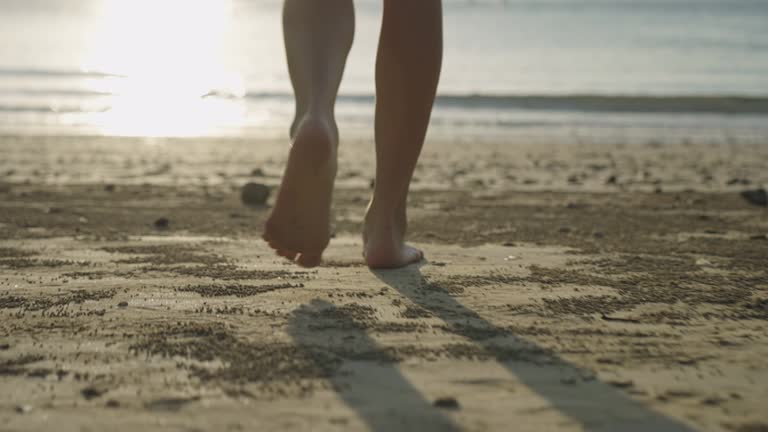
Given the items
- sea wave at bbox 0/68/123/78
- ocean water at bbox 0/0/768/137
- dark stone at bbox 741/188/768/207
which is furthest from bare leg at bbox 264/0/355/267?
sea wave at bbox 0/68/123/78

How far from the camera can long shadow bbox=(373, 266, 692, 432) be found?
1.20 m

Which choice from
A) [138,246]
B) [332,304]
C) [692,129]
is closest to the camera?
[332,304]

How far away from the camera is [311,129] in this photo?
1854 mm

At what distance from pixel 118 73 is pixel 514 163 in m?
11.8

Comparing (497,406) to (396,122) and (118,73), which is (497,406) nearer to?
(396,122)

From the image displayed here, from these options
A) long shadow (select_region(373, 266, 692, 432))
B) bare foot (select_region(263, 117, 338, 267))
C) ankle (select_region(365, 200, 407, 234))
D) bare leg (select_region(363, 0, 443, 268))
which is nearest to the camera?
long shadow (select_region(373, 266, 692, 432))

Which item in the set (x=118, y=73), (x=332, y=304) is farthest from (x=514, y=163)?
(x=118, y=73)

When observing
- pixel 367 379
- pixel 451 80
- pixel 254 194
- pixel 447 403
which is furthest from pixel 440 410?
pixel 451 80

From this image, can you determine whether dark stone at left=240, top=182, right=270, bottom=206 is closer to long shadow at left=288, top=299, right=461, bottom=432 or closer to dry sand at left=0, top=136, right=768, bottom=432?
dry sand at left=0, top=136, right=768, bottom=432

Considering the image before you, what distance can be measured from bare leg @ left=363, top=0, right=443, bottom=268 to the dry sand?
12 cm

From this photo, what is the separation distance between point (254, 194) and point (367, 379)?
2.58 metres

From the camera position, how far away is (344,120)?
10867 mm

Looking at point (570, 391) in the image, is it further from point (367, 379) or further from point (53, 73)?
point (53, 73)

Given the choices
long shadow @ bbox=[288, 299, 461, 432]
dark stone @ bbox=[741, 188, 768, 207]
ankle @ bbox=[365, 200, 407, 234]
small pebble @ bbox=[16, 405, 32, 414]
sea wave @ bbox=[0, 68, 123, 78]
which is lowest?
sea wave @ bbox=[0, 68, 123, 78]
